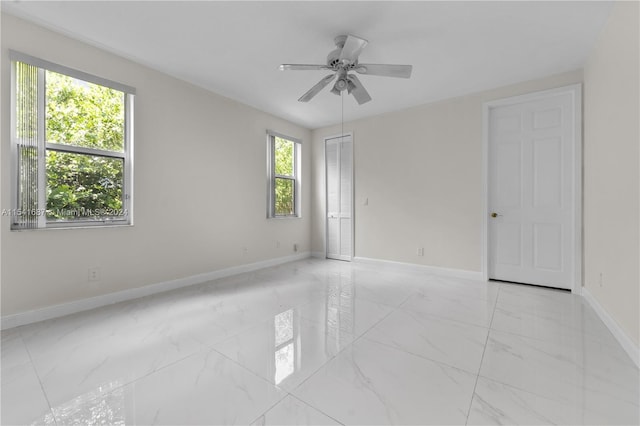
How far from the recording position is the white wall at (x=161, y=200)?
2.35m

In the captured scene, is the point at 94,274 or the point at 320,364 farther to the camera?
the point at 94,274

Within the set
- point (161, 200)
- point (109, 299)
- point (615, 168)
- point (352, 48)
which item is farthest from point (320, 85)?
point (109, 299)

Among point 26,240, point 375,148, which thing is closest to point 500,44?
point 375,148

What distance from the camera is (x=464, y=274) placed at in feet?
12.8

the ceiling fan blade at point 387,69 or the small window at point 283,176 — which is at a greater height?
the ceiling fan blade at point 387,69

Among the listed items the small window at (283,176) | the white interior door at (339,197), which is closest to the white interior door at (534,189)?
the white interior door at (339,197)

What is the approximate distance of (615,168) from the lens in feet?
7.20

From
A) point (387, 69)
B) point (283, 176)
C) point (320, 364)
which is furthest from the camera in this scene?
point (283, 176)

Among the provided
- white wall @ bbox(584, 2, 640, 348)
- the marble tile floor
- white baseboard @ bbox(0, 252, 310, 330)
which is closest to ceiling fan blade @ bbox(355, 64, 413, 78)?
white wall @ bbox(584, 2, 640, 348)

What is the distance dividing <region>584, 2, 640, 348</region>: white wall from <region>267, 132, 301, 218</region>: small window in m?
4.04

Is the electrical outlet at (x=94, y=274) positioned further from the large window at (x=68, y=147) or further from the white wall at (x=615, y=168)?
the white wall at (x=615, y=168)

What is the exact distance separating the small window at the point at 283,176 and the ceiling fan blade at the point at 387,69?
2444 millimetres

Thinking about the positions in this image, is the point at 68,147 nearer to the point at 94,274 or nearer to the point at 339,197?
the point at 94,274

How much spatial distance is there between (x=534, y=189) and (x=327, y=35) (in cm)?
310
